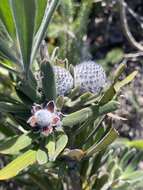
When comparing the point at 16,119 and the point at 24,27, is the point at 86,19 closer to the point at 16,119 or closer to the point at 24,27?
the point at 16,119

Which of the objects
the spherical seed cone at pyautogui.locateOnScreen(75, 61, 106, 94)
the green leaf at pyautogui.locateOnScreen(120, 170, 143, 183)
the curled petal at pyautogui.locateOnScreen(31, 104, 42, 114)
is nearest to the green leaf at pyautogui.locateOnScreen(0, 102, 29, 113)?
the curled petal at pyautogui.locateOnScreen(31, 104, 42, 114)

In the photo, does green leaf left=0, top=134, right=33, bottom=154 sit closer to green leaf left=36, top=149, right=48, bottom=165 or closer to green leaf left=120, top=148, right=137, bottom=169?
green leaf left=36, top=149, right=48, bottom=165

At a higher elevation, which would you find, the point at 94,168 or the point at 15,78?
the point at 15,78

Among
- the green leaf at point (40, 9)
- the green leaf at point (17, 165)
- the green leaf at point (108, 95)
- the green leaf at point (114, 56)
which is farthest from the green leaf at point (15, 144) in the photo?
the green leaf at point (114, 56)

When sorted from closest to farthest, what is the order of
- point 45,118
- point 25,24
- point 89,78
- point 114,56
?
1. point 25,24
2. point 45,118
3. point 89,78
4. point 114,56

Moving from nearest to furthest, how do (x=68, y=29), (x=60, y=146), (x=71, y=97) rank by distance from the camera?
(x=60, y=146) < (x=71, y=97) < (x=68, y=29)

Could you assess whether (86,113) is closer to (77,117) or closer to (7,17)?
(77,117)

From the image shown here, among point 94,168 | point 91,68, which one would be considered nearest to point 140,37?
point 94,168

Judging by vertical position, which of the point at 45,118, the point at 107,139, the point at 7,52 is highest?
the point at 7,52

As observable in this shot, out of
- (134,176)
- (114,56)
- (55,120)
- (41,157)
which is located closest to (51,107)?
(55,120)
